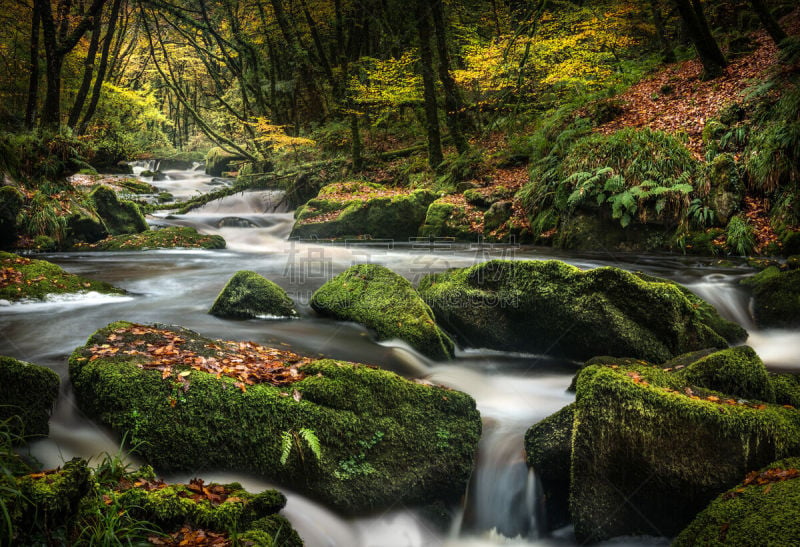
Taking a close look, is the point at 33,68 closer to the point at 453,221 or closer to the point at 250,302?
the point at 250,302

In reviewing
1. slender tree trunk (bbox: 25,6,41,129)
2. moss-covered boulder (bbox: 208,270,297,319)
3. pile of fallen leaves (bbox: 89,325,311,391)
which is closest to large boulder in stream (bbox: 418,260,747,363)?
moss-covered boulder (bbox: 208,270,297,319)

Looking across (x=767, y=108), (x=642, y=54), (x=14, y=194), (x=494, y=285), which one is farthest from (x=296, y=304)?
(x=642, y=54)

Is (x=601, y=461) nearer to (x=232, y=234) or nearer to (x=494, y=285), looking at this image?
(x=494, y=285)

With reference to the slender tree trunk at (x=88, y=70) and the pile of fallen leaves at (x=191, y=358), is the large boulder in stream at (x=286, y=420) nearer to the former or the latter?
the pile of fallen leaves at (x=191, y=358)

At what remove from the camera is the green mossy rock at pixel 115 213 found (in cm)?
1201

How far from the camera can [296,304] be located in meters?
6.75

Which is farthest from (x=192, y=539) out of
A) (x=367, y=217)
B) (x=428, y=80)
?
(x=428, y=80)

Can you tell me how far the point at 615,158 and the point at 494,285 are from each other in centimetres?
683

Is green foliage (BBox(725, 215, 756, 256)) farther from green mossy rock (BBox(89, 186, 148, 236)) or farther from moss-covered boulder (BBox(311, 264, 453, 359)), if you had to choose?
green mossy rock (BBox(89, 186, 148, 236))

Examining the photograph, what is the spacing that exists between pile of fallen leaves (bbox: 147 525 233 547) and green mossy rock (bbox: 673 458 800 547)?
2.47 meters

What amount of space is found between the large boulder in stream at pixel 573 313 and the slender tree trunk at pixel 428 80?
969 cm

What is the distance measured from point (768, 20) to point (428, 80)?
28.9ft

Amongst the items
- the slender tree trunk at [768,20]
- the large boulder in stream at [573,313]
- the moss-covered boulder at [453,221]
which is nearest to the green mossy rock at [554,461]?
the large boulder in stream at [573,313]

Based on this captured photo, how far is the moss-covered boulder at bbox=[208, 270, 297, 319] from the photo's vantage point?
19.9 ft
